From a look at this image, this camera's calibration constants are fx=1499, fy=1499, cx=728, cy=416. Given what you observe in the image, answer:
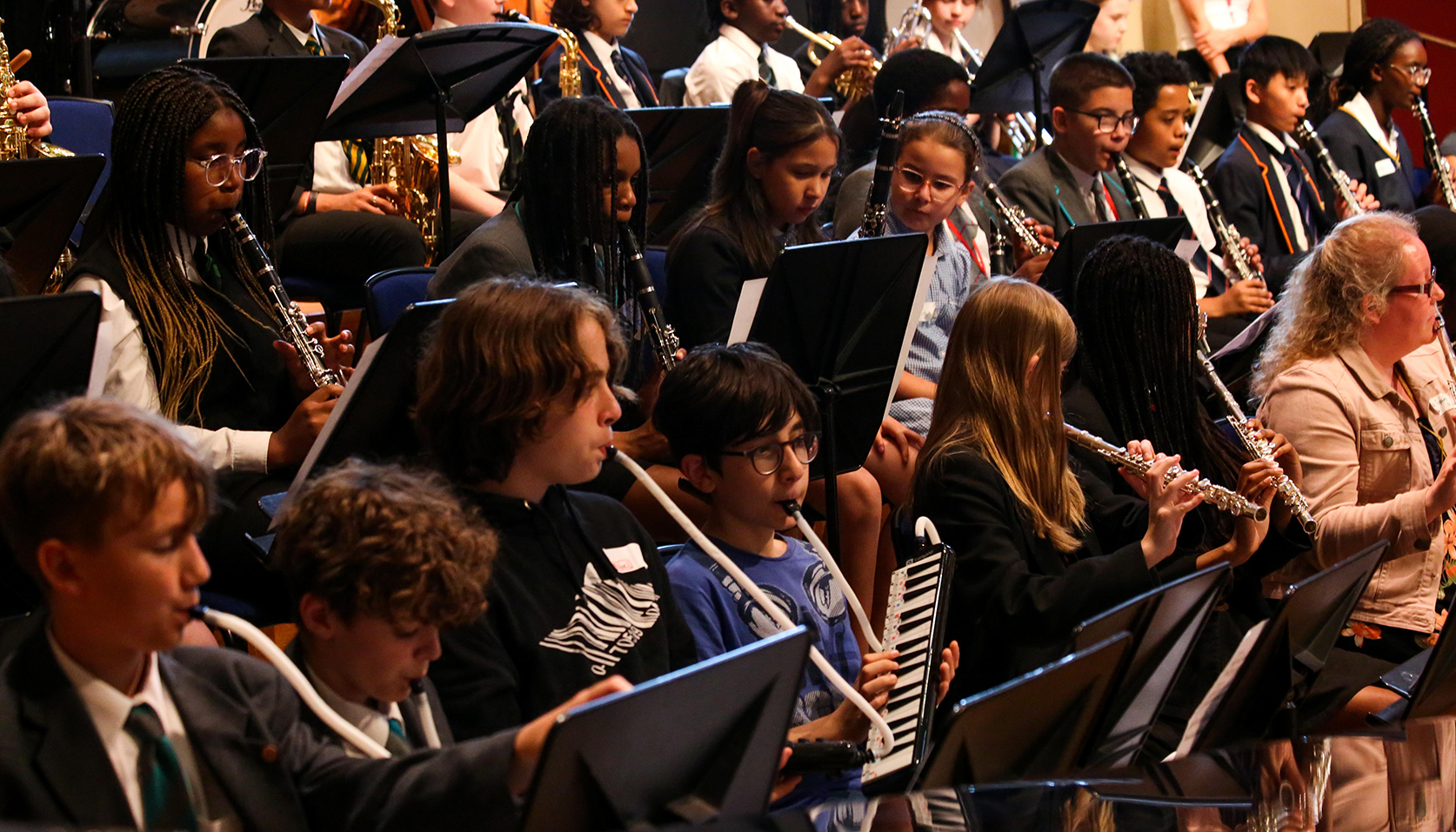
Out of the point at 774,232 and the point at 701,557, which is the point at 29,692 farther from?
the point at 774,232

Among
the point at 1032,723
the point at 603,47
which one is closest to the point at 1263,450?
the point at 1032,723

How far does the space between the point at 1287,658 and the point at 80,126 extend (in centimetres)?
258

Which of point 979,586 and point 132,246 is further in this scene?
point 132,246

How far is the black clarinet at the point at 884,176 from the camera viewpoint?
132 inches

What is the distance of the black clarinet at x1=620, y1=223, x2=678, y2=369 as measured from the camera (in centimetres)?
270

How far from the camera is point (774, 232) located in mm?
3209

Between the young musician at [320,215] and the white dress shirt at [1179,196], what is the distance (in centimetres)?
225

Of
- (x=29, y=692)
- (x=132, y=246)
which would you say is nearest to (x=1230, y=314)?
(x=132, y=246)

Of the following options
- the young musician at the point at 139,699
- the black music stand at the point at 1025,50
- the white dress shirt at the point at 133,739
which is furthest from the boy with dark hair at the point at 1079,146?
the white dress shirt at the point at 133,739

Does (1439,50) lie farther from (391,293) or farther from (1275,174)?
(391,293)

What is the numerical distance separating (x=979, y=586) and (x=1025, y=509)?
6.5 inches

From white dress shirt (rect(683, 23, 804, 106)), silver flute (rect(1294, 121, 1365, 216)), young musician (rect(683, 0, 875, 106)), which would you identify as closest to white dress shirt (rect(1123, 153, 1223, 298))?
silver flute (rect(1294, 121, 1365, 216))

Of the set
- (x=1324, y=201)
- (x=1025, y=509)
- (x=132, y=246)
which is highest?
(x=132, y=246)

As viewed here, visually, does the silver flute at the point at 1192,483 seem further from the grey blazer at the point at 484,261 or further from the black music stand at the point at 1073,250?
the grey blazer at the point at 484,261
